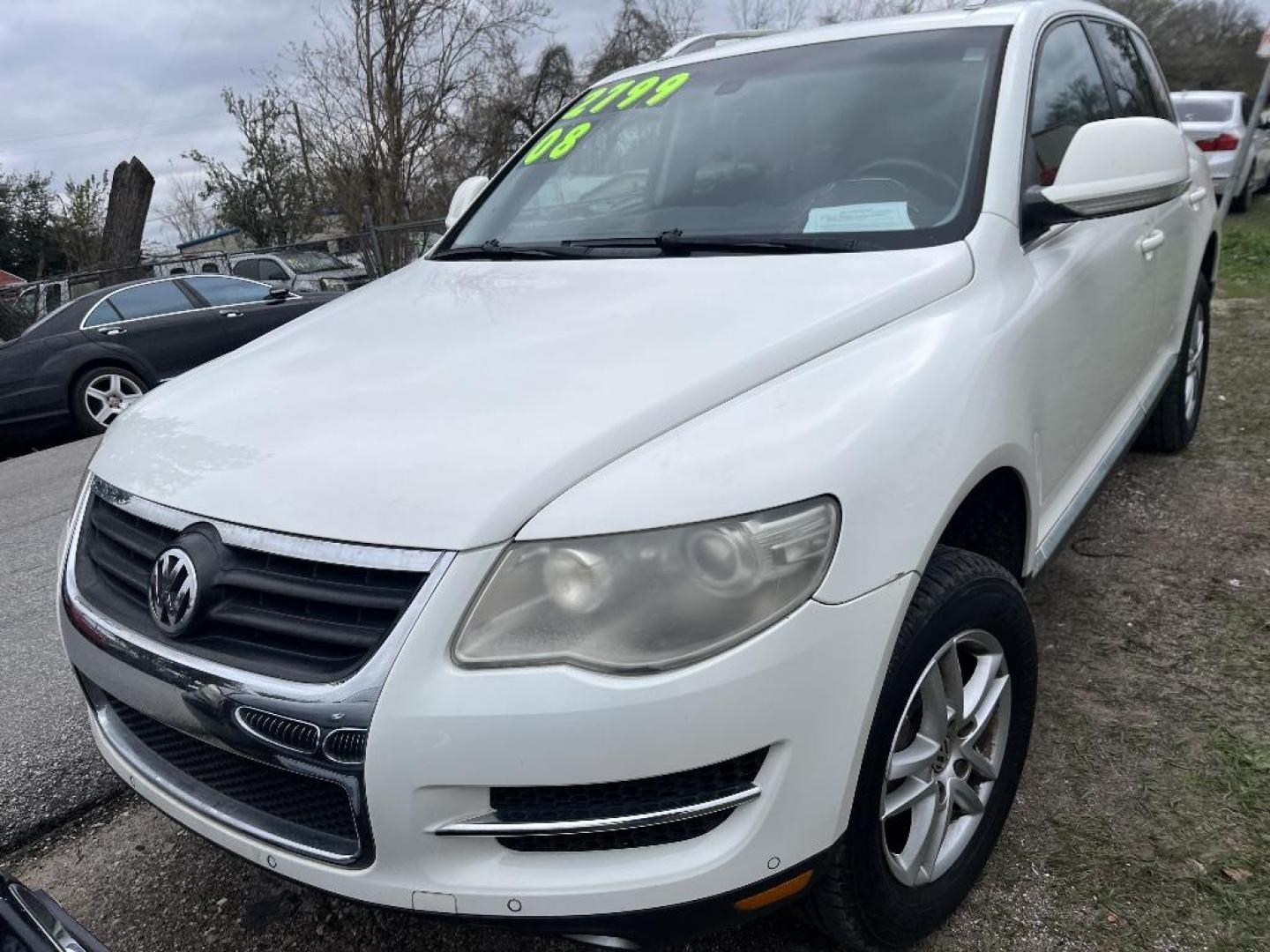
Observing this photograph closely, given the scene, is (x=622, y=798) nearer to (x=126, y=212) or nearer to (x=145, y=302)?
(x=145, y=302)

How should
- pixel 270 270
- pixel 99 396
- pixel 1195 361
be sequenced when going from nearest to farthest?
pixel 1195 361 → pixel 99 396 → pixel 270 270

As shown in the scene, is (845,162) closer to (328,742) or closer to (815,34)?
(815,34)

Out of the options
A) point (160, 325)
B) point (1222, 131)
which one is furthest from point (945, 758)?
point (1222, 131)

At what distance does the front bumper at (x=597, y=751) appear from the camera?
1321 mm

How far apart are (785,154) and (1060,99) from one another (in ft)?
2.81

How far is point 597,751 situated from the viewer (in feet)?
4.32

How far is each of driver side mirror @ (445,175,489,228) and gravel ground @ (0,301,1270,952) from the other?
1975mm

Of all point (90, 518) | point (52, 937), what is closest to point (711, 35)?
point (90, 518)

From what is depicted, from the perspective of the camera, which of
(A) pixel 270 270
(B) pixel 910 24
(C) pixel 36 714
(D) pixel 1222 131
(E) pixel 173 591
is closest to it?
(E) pixel 173 591

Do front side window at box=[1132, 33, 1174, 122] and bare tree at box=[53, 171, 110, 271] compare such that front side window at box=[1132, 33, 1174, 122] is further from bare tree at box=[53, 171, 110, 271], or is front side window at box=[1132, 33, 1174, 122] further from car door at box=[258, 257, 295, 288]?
bare tree at box=[53, 171, 110, 271]

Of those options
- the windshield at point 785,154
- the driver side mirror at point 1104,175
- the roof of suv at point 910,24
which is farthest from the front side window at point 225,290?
the driver side mirror at point 1104,175

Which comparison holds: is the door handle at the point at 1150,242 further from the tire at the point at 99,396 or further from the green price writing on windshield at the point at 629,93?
the tire at the point at 99,396

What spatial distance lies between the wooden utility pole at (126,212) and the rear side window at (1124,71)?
522 inches

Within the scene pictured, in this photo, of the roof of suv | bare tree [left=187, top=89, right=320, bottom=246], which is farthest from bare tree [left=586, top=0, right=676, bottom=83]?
the roof of suv
